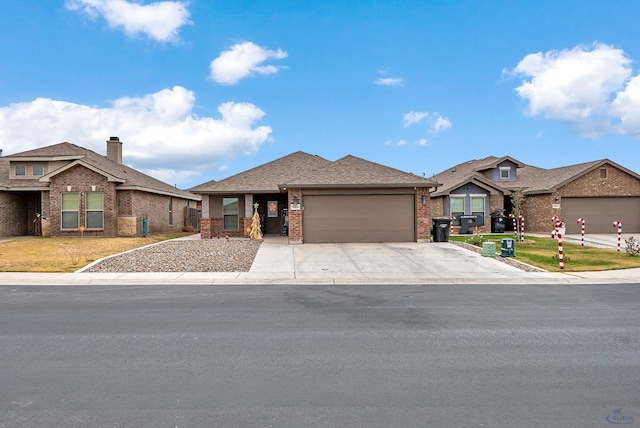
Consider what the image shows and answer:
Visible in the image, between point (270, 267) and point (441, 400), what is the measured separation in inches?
437

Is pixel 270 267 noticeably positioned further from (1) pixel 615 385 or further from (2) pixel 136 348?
(1) pixel 615 385

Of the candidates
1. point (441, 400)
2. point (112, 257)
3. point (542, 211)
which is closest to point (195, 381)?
point (441, 400)

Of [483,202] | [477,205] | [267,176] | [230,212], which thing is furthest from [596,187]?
[230,212]

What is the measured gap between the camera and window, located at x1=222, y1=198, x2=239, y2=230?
88.4ft

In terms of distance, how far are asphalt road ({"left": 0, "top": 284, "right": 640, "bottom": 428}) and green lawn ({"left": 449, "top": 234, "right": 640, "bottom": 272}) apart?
236 inches

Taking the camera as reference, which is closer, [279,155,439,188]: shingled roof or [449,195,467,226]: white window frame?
[279,155,439,188]: shingled roof

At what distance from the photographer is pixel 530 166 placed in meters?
39.1

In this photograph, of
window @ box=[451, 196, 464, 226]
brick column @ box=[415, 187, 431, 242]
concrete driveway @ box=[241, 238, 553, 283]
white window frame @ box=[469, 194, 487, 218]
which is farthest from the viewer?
white window frame @ box=[469, 194, 487, 218]

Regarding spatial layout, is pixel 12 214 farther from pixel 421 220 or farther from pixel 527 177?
pixel 527 177

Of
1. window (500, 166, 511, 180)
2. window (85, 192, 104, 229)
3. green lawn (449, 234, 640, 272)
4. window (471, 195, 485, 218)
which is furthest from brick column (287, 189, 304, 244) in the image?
window (500, 166, 511, 180)

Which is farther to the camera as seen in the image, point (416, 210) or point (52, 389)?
point (416, 210)

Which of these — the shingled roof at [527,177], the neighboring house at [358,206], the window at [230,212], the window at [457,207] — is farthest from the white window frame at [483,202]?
the window at [230,212]

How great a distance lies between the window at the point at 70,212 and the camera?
84.5 ft

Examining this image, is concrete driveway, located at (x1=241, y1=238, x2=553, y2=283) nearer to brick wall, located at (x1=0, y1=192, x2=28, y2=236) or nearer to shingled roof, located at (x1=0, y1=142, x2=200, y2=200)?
shingled roof, located at (x1=0, y1=142, x2=200, y2=200)
